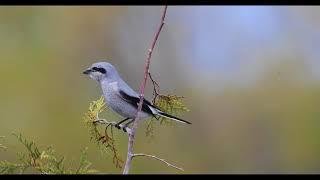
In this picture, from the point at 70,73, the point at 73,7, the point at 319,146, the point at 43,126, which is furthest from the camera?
the point at 319,146

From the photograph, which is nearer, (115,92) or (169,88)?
(115,92)

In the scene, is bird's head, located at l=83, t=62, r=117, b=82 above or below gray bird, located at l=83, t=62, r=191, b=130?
above

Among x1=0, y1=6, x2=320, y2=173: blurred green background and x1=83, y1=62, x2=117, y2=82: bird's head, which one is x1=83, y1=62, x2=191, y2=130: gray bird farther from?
x1=0, y1=6, x2=320, y2=173: blurred green background

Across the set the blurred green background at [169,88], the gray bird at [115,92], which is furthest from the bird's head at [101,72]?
the blurred green background at [169,88]

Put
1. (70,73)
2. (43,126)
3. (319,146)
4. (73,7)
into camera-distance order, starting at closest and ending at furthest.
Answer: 1. (43,126)
2. (70,73)
3. (73,7)
4. (319,146)

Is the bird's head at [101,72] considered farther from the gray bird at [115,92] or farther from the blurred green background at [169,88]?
the blurred green background at [169,88]

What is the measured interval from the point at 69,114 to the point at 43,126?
36 cm

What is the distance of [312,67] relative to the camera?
11203mm

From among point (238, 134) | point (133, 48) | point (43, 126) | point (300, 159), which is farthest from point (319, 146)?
point (43, 126)

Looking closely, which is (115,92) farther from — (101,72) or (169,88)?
(169,88)

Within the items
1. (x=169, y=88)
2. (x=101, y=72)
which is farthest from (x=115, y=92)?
(x=169, y=88)

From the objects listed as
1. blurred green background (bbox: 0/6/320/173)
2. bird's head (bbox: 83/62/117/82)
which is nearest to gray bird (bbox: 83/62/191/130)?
bird's head (bbox: 83/62/117/82)

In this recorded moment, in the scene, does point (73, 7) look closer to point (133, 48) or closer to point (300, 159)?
point (133, 48)

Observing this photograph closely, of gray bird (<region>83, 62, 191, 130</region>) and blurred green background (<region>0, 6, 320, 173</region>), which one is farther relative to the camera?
blurred green background (<region>0, 6, 320, 173</region>)
